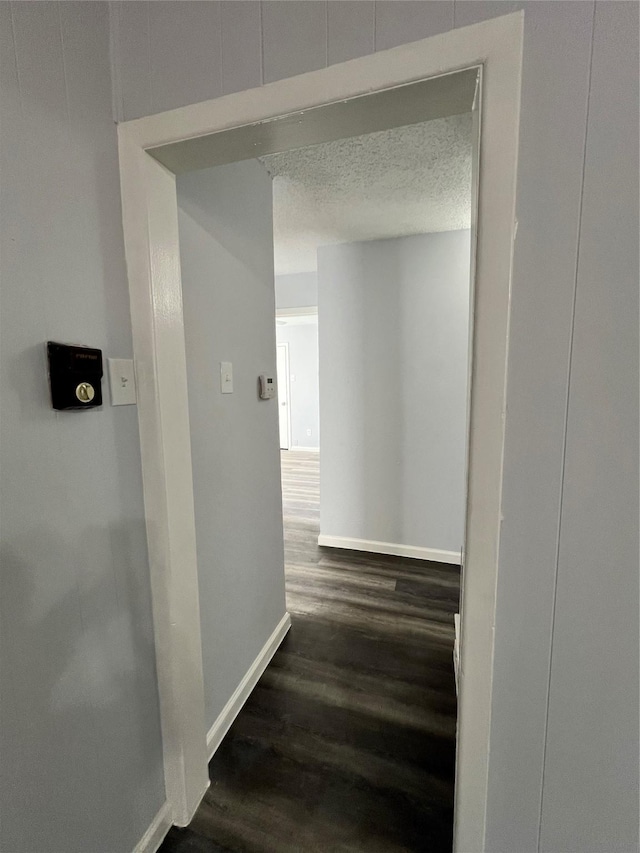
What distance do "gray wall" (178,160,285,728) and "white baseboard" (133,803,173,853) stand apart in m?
0.26

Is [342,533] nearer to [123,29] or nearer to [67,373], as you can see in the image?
[67,373]

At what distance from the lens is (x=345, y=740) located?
1384 mm

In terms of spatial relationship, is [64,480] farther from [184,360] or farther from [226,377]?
[226,377]

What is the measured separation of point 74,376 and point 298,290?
2989 mm

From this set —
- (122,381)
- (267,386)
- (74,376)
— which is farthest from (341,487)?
(74,376)

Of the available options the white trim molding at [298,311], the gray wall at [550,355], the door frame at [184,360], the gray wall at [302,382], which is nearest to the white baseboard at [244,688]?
the door frame at [184,360]

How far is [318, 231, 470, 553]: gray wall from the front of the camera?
2.53 meters

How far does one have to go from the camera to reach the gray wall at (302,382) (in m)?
6.93

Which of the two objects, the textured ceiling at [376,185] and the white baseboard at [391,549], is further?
the white baseboard at [391,549]

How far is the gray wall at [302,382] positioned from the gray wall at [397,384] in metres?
4.09

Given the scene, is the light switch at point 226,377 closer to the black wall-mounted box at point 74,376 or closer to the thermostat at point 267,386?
the thermostat at point 267,386

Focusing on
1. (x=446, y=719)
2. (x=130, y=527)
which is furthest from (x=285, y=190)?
(x=446, y=719)

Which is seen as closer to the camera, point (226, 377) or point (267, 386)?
point (226, 377)

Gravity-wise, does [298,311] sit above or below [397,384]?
above
